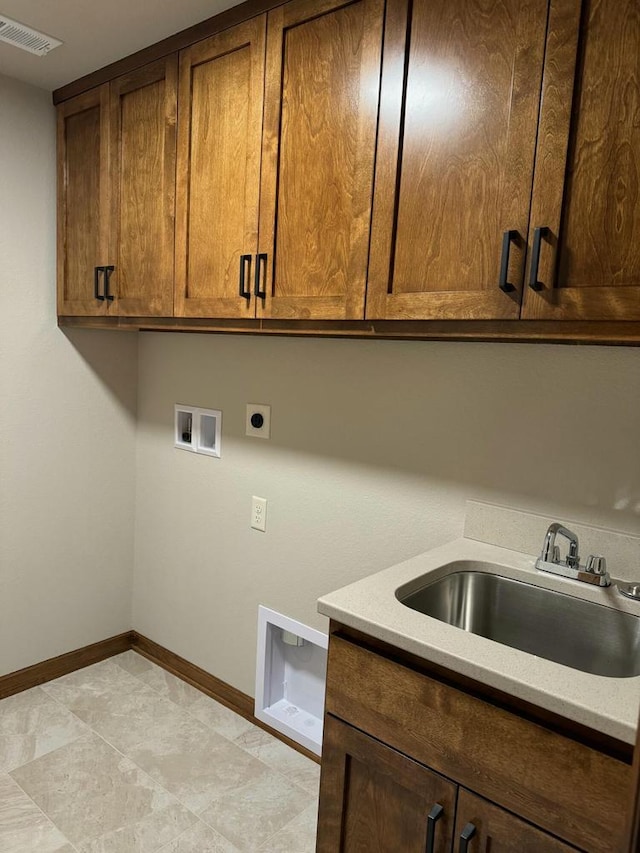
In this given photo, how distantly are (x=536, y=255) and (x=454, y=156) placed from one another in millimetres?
311

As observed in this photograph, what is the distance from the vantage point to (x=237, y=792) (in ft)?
6.48

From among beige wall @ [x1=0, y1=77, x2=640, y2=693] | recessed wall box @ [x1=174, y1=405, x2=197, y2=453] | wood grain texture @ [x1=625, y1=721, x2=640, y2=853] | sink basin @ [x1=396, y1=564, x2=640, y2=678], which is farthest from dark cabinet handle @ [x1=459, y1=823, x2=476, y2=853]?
recessed wall box @ [x1=174, y1=405, x2=197, y2=453]

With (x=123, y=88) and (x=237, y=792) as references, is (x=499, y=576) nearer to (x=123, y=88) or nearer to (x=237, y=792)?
(x=237, y=792)

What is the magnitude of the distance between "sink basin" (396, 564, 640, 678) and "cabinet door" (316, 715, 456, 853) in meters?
0.33

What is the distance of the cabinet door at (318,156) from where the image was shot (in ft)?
4.73

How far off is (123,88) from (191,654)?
2212mm

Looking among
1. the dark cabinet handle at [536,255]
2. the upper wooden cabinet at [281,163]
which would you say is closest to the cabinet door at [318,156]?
the upper wooden cabinet at [281,163]

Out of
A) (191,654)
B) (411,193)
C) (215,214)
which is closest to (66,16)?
(215,214)

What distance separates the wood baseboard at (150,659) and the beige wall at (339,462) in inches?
2.2

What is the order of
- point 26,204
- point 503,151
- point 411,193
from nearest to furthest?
point 503,151
point 411,193
point 26,204

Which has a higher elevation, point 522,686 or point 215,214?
point 215,214

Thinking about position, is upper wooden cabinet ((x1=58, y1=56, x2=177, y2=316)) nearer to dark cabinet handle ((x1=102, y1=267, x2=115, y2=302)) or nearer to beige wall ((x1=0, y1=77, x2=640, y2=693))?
dark cabinet handle ((x1=102, y1=267, x2=115, y2=302))

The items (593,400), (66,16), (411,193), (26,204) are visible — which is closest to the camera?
(411,193)

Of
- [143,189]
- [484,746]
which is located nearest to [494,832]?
[484,746]
